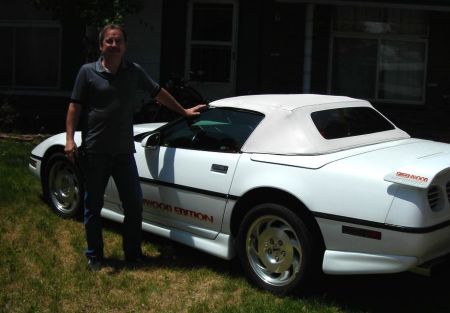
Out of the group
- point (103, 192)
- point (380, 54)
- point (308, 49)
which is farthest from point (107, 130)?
point (380, 54)

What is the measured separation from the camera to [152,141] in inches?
196

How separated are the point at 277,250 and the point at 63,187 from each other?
262 cm

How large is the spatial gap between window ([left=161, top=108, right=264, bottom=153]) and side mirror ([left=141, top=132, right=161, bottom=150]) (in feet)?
0.13

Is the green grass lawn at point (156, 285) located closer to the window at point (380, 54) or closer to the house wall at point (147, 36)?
the house wall at point (147, 36)

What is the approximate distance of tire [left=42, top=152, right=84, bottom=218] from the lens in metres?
5.71

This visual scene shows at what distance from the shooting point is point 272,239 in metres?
4.14

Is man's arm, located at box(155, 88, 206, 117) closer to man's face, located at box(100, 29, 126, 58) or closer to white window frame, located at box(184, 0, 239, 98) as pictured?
man's face, located at box(100, 29, 126, 58)

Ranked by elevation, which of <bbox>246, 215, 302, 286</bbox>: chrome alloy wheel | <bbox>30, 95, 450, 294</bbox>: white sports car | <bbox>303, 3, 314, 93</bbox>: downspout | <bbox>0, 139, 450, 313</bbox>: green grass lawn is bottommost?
<bbox>0, 139, 450, 313</bbox>: green grass lawn

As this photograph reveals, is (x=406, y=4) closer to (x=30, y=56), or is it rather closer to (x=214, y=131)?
(x=214, y=131)

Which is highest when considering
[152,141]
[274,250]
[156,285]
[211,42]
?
→ [211,42]

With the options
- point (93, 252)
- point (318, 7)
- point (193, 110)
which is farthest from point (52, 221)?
point (318, 7)

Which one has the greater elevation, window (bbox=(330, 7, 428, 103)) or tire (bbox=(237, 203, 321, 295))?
window (bbox=(330, 7, 428, 103))

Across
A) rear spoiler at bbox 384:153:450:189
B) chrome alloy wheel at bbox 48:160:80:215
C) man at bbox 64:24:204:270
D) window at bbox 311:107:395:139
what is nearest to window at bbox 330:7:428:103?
window at bbox 311:107:395:139

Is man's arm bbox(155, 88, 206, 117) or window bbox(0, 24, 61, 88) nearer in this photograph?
man's arm bbox(155, 88, 206, 117)
